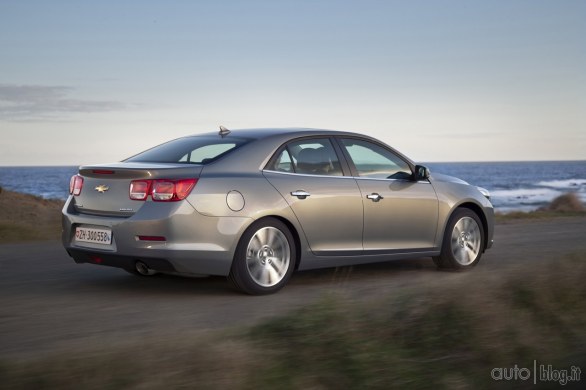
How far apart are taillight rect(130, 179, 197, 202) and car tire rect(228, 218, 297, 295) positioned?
67 cm

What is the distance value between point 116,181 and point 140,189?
32cm

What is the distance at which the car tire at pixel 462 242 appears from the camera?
30.5 ft

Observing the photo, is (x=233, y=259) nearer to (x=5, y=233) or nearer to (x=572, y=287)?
(x=572, y=287)

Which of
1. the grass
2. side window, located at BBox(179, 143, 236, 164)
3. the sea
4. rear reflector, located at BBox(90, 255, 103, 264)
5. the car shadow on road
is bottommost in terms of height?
the sea

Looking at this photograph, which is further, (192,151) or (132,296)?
(192,151)

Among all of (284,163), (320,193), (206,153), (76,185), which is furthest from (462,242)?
(76,185)

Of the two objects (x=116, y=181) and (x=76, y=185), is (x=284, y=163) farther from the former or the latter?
(x=76, y=185)

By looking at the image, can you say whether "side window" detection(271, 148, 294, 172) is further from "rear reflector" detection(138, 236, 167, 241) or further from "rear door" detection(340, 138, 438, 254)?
"rear reflector" detection(138, 236, 167, 241)

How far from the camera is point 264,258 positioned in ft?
24.8

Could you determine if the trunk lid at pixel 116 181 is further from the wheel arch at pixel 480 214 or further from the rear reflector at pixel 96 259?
the wheel arch at pixel 480 214

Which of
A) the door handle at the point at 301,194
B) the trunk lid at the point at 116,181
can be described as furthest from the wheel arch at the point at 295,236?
the trunk lid at the point at 116,181

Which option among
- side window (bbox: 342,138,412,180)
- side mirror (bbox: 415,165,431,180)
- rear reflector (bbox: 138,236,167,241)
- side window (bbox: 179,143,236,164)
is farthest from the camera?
side mirror (bbox: 415,165,431,180)

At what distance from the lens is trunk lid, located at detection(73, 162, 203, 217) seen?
7.16 metres

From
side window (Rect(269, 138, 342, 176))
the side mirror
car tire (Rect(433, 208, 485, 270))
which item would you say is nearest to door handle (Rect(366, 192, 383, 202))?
side window (Rect(269, 138, 342, 176))
